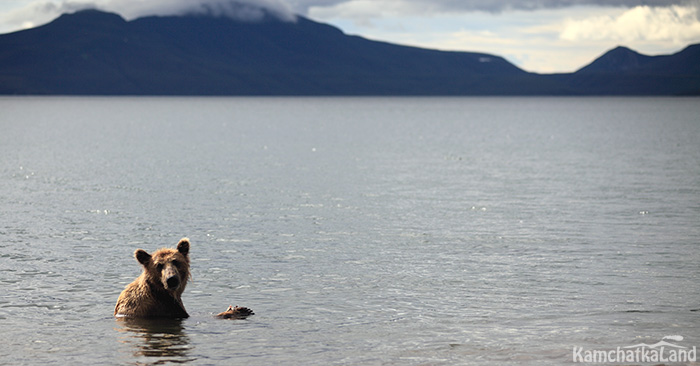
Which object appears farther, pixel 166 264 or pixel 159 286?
pixel 159 286

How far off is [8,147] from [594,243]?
2696 inches

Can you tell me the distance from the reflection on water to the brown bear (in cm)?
17

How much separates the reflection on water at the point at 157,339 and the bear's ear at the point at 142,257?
1428 mm

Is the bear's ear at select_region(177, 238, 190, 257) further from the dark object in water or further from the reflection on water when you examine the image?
the dark object in water

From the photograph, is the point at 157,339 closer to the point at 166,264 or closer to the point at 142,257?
the point at 166,264

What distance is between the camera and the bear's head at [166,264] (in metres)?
16.3

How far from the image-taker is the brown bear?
16.4 metres

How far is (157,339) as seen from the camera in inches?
654

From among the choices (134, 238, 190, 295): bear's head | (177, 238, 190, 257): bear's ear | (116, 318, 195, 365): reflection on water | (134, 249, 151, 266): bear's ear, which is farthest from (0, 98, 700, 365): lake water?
(177, 238, 190, 257): bear's ear

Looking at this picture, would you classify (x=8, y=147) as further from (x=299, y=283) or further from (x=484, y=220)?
(x=299, y=283)

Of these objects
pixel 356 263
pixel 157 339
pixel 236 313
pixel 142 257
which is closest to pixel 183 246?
pixel 142 257

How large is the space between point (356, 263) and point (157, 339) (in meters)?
9.75

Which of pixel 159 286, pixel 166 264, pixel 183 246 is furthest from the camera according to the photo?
pixel 159 286

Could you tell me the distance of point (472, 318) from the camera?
61.9 ft
